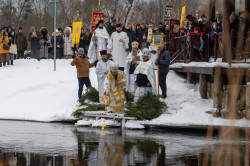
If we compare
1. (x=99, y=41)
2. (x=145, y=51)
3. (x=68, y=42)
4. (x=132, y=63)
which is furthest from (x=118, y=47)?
(x=68, y=42)

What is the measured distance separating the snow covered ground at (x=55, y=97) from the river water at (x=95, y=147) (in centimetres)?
148

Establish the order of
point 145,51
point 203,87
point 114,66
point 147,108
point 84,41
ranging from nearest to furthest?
1. point 114,66
2. point 147,108
3. point 145,51
4. point 203,87
5. point 84,41

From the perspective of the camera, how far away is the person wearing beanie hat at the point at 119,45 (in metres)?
16.1

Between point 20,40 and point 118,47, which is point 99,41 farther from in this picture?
point 20,40

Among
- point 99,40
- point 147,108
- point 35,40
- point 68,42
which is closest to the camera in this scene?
point 147,108

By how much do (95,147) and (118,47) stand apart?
777 cm

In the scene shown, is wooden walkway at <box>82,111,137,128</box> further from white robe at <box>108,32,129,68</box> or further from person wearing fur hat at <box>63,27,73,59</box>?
person wearing fur hat at <box>63,27,73,59</box>

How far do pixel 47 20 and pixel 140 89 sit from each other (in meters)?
38.1

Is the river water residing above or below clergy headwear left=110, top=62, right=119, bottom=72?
below

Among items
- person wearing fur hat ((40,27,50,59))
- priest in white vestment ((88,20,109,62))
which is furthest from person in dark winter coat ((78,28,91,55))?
priest in white vestment ((88,20,109,62))

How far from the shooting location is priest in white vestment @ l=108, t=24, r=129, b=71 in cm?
1611

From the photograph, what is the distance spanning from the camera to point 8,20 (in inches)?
1955

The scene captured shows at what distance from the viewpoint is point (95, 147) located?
878cm

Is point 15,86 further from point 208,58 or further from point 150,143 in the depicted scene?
point 150,143
